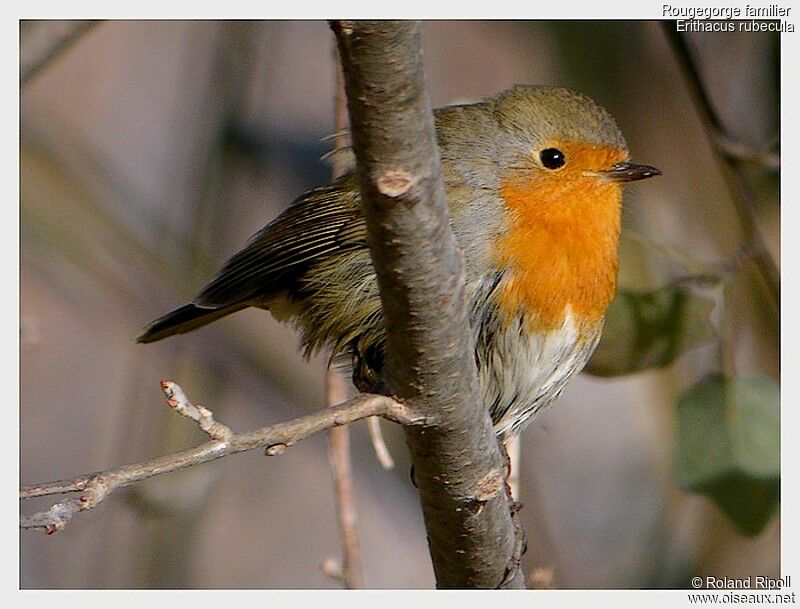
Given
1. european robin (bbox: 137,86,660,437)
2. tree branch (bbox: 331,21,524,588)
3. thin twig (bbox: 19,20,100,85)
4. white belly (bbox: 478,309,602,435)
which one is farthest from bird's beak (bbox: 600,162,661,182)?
thin twig (bbox: 19,20,100,85)

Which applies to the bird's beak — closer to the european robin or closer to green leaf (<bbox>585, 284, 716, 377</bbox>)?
the european robin

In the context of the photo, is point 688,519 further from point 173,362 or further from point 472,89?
point 472,89

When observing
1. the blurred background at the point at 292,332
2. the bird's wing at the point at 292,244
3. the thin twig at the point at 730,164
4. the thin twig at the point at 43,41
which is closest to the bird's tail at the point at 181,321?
the bird's wing at the point at 292,244

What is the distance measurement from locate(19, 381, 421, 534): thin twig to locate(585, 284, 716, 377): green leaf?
971 millimetres

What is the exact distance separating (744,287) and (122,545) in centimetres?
186

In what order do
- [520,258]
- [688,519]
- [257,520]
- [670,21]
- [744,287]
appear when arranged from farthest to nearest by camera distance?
[257,520] < [688,519] < [744,287] < [670,21] < [520,258]

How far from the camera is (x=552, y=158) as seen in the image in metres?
2.26

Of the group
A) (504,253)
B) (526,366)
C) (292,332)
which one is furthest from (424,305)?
(292,332)

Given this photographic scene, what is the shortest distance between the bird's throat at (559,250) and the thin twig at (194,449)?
0.57m

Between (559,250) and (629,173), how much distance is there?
9.6 inches

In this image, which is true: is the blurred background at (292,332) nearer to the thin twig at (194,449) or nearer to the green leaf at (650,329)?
the green leaf at (650,329)
